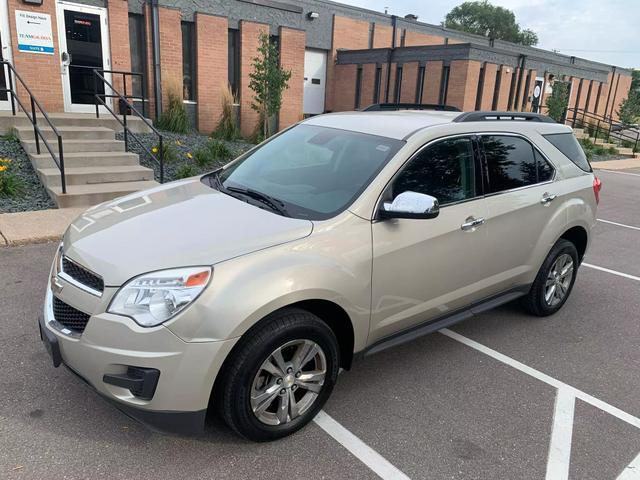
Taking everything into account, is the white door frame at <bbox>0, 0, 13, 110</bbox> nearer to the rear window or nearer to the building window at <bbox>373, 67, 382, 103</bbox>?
the rear window

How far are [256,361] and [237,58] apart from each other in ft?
45.2

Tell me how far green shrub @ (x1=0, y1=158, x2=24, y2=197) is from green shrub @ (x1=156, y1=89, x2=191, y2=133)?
5.00 m

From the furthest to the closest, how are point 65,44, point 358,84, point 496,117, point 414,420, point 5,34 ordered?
point 358,84
point 65,44
point 5,34
point 496,117
point 414,420

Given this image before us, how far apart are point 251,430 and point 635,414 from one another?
246 cm

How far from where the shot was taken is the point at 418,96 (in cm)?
2248

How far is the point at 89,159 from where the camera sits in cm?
877

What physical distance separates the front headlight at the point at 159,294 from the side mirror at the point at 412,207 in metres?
1.16

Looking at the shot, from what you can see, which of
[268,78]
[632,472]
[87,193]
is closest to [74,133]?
[87,193]

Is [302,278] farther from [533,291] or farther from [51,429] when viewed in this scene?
[533,291]

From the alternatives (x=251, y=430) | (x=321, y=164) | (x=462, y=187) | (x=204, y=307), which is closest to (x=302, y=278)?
(x=204, y=307)

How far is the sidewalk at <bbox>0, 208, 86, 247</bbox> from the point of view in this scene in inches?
237

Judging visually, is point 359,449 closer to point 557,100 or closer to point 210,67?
point 210,67

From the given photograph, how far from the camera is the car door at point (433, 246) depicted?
3148 mm

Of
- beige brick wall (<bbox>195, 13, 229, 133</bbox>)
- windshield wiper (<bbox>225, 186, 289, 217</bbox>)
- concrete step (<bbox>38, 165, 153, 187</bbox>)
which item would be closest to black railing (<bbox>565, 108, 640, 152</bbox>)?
beige brick wall (<bbox>195, 13, 229, 133</bbox>)
